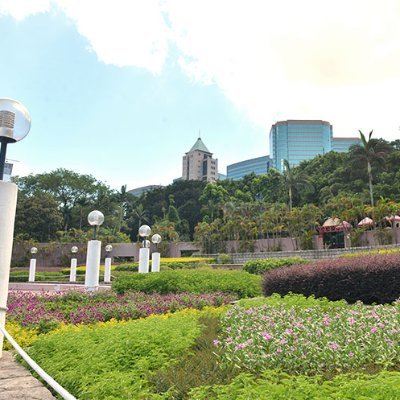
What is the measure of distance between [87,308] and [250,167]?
142 m

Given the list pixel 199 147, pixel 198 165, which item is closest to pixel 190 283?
pixel 198 165

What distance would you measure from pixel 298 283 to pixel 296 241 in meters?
26.1

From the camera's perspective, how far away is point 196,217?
197 ft

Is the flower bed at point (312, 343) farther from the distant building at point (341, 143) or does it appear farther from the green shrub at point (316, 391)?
the distant building at point (341, 143)

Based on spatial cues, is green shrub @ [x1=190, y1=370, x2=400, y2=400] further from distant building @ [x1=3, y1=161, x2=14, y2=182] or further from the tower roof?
the tower roof

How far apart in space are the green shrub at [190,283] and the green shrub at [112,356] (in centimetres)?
530

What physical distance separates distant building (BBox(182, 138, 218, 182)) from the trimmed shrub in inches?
4695

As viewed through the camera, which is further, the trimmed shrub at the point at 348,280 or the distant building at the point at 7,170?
the trimmed shrub at the point at 348,280

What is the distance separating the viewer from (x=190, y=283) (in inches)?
415

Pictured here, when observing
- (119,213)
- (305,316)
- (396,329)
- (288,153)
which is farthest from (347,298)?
(288,153)

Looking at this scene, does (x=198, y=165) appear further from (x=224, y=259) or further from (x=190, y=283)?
(x=190, y=283)

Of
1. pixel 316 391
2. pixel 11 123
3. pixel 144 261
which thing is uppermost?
pixel 11 123

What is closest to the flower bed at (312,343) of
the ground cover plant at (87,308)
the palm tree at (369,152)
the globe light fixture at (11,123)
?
the ground cover plant at (87,308)

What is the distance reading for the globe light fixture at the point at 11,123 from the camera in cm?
445
